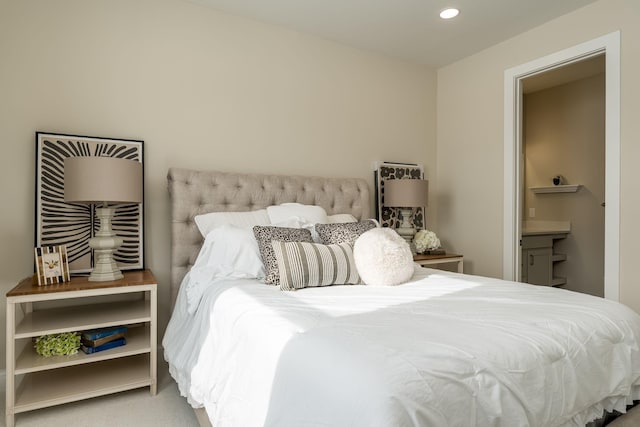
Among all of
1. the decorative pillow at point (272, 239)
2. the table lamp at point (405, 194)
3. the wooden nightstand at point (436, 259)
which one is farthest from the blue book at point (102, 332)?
the table lamp at point (405, 194)

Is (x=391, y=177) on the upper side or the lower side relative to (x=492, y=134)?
lower

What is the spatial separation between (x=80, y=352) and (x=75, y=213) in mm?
833

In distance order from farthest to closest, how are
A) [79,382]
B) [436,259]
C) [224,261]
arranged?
[436,259] → [224,261] → [79,382]

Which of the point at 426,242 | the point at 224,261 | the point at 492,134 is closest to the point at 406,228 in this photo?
the point at 426,242

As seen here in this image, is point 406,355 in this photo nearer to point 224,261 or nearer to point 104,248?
point 224,261

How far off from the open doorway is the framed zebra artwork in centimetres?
362

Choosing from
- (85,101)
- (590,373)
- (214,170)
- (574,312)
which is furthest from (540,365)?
(85,101)

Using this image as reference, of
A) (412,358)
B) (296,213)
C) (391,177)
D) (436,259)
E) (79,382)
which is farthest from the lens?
(391,177)

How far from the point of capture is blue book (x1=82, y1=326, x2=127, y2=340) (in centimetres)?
215

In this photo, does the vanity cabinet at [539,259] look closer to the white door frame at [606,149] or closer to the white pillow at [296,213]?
the white door frame at [606,149]

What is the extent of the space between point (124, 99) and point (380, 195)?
221 cm

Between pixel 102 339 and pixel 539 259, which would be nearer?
pixel 102 339

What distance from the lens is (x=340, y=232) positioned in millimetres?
2365

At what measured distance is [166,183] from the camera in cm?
272
